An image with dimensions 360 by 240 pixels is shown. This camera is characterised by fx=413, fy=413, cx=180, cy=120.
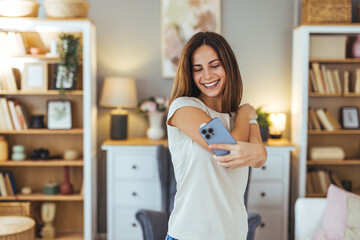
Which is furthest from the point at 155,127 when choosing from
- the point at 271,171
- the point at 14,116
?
the point at 14,116

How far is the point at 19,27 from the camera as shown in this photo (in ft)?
10.6

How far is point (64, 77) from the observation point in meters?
3.34

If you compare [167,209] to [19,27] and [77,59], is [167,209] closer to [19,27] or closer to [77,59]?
[77,59]

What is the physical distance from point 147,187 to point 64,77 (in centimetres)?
111

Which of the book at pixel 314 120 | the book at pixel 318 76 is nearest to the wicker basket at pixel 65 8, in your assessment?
the book at pixel 318 76

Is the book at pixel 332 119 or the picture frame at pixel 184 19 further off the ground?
the picture frame at pixel 184 19

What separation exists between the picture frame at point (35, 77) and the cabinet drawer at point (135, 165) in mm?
852

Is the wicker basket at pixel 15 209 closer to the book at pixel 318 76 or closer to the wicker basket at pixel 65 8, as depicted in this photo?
the wicker basket at pixel 65 8

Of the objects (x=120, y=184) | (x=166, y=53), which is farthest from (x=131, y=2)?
(x=120, y=184)

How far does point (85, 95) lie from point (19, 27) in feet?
2.41

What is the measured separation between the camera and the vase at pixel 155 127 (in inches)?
138

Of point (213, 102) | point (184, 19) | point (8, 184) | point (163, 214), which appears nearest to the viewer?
point (213, 102)

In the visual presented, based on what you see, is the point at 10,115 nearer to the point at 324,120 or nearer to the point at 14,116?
the point at 14,116

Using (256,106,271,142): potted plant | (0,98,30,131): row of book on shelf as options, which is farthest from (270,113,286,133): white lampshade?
(0,98,30,131): row of book on shelf
